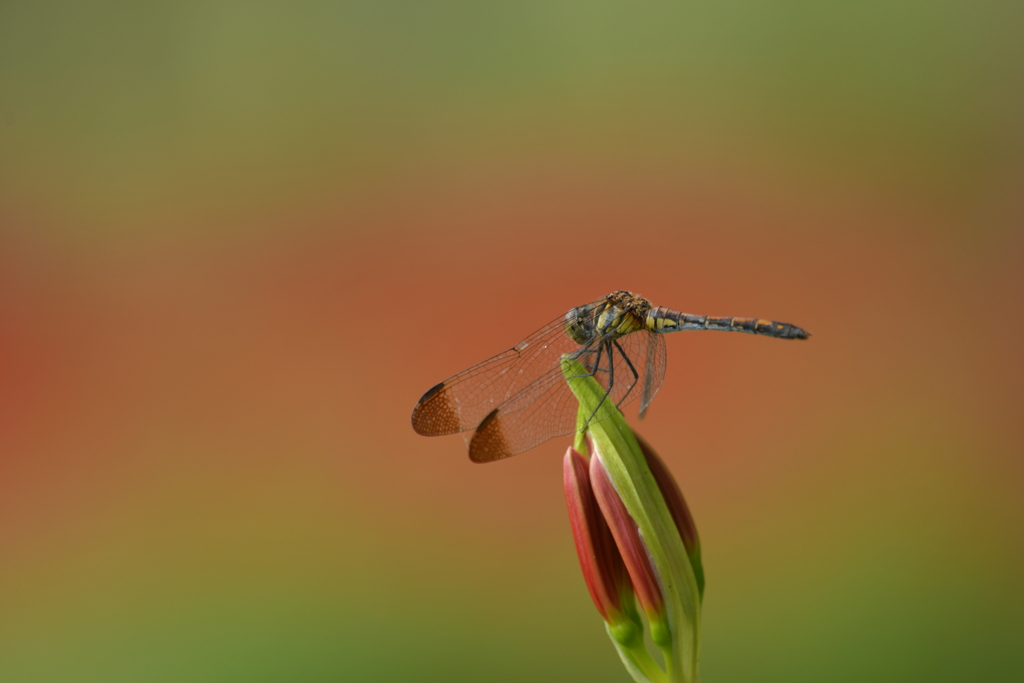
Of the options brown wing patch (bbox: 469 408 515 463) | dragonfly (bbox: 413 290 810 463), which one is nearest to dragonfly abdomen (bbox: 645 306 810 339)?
dragonfly (bbox: 413 290 810 463)

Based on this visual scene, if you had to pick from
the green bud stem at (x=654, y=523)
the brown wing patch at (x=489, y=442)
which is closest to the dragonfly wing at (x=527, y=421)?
the brown wing patch at (x=489, y=442)

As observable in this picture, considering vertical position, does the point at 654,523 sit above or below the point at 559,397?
below

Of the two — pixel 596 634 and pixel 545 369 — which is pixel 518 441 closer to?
pixel 545 369

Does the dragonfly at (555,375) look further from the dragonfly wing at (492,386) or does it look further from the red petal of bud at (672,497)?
the red petal of bud at (672,497)

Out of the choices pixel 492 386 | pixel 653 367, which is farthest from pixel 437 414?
pixel 653 367

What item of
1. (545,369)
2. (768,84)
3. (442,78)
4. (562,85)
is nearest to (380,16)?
(442,78)

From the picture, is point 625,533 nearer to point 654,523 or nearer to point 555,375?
point 654,523
